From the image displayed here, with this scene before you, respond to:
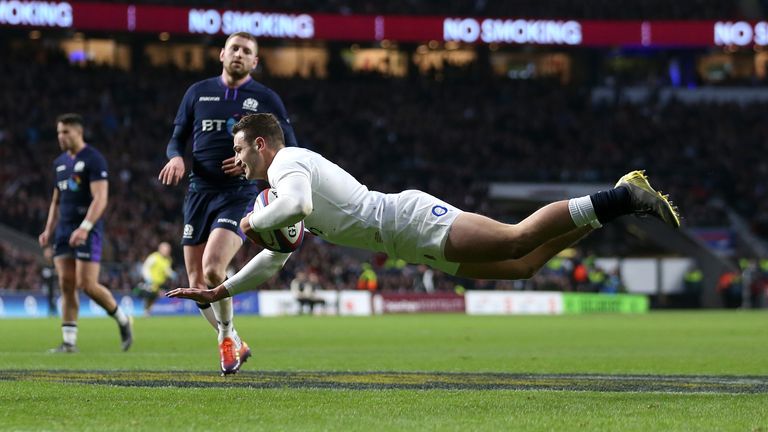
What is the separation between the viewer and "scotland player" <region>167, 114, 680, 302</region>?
7.20 meters

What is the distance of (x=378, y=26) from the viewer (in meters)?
52.1

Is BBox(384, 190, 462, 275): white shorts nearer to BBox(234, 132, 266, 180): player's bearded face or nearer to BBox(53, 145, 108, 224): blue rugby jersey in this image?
BBox(234, 132, 266, 180): player's bearded face

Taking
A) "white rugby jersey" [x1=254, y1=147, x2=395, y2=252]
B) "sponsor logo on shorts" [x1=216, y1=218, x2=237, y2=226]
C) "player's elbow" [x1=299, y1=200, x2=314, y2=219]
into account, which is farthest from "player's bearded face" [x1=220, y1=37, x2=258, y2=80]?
"player's elbow" [x1=299, y1=200, x2=314, y2=219]

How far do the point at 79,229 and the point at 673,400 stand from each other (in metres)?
7.27

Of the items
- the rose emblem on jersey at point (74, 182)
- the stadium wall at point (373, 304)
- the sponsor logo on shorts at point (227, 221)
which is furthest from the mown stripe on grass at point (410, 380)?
the stadium wall at point (373, 304)

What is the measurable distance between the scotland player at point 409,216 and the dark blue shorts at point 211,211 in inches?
82.8

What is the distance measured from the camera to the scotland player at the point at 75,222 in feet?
42.5

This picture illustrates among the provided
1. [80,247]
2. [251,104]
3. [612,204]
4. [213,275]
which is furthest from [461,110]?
[612,204]

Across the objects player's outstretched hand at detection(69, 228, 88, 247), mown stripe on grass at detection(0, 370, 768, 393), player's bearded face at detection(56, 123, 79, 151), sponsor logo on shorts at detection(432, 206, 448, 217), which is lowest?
mown stripe on grass at detection(0, 370, 768, 393)

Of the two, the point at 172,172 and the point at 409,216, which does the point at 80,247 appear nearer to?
the point at 172,172

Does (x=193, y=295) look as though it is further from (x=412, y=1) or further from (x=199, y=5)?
(x=412, y=1)

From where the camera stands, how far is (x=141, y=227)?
3697 centimetres

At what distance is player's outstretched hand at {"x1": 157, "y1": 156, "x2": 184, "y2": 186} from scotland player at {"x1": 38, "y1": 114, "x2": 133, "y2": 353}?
3.79m

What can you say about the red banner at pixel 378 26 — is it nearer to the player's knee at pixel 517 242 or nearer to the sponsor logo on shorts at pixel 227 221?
the sponsor logo on shorts at pixel 227 221
